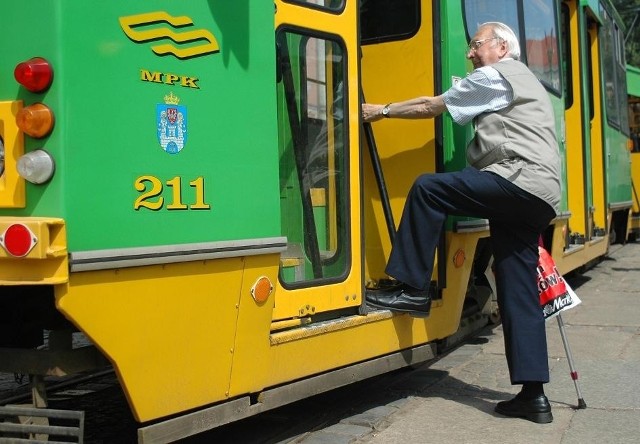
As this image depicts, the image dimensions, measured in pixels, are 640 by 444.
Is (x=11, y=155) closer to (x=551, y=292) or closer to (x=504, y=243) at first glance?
(x=504, y=243)

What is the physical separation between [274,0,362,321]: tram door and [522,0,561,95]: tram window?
2.72 m

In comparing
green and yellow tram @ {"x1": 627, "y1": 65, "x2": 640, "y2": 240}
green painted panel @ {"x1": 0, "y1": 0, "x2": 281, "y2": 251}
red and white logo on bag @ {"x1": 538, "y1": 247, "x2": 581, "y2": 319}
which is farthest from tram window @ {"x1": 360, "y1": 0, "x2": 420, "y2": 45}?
green and yellow tram @ {"x1": 627, "y1": 65, "x2": 640, "y2": 240}

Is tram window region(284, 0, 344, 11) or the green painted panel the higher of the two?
tram window region(284, 0, 344, 11)

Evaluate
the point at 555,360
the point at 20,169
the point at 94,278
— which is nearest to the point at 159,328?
the point at 94,278

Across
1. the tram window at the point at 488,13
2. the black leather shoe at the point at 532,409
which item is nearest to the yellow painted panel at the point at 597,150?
the tram window at the point at 488,13

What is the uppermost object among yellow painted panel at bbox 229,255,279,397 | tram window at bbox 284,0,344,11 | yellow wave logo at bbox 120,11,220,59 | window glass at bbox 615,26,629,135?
window glass at bbox 615,26,629,135

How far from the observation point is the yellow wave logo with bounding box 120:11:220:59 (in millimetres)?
3092

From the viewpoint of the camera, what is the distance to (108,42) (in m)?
3.01

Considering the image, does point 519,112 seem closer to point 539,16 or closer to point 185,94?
point 185,94

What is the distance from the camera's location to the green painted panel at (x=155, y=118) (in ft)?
9.53

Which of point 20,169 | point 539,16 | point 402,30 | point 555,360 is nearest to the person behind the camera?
point 20,169

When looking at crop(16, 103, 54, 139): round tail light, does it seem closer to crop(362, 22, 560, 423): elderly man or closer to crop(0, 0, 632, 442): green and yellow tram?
crop(0, 0, 632, 442): green and yellow tram

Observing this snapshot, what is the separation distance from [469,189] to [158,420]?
6.70 ft

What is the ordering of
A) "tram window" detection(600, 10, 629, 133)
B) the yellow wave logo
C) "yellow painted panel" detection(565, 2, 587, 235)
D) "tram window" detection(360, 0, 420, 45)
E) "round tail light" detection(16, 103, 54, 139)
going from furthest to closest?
"tram window" detection(600, 10, 629, 133)
"yellow painted panel" detection(565, 2, 587, 235)
"tram window" detection(360, 0, 420, 45)
the yellow wave logo
"round tail light" detection(16, 103, 54, 139)
